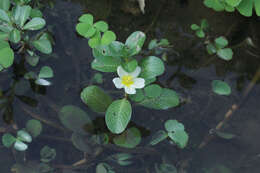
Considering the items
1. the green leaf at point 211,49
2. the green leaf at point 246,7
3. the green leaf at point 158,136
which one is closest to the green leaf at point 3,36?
the green leaf at point 158,136

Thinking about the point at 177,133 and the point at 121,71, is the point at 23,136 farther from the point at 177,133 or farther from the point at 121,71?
the point at 177,133

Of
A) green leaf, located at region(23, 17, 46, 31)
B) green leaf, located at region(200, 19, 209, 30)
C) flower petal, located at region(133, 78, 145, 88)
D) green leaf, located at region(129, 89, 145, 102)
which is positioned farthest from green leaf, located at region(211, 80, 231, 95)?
green leaf, located at region(23, 17, 46, 31)

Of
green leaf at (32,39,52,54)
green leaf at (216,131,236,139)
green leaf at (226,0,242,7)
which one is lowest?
green leaf at (216,131,236,139)

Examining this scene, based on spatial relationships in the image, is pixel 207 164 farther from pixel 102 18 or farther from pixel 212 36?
pixel 102 18

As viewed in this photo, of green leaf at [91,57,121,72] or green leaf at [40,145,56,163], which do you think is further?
green leaf at [40,145,56,163]

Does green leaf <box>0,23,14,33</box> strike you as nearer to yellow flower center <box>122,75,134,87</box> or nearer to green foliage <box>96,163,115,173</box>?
yellow flower center <box>122,75,134,87</box>

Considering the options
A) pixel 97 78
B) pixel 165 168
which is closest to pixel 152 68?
pixel 97 78

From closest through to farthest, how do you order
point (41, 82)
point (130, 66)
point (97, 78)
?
1. point (130, 66)
2. point (41, 82)
3. point (97, 78)
